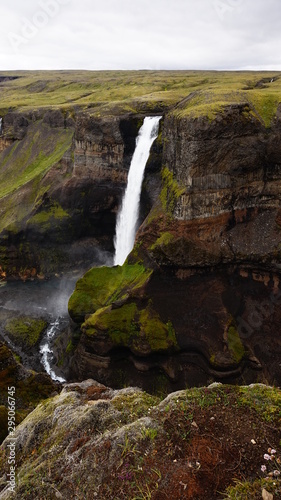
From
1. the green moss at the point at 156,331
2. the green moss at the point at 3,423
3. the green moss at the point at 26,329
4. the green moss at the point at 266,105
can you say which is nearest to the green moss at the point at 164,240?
the green moss at the point at 156,331

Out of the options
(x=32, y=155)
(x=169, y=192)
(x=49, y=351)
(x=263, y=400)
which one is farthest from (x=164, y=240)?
(x=32, y=155)

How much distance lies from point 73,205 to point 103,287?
1973cm

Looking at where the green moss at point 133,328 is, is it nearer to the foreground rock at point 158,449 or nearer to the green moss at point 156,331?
the green moss at point 156,331

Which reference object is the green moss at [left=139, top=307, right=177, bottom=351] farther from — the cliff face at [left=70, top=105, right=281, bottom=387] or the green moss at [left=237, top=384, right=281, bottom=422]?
the green moss at [left=237, top=384, right=281, bottom=422]

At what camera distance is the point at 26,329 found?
33.5 m

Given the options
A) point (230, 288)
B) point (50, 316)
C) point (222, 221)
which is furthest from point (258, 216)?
point (50, 316)

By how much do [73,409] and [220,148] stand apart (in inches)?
748

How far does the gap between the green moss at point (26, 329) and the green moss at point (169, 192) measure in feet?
55.0

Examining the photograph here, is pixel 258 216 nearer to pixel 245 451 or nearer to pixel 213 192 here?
pixel 213 192

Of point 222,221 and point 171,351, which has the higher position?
point 222,221

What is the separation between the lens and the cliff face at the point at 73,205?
138 ft

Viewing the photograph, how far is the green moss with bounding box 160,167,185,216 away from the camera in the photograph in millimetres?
24672

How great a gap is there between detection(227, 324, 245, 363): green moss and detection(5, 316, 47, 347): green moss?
57.1 ft

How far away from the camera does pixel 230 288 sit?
2517 cm
